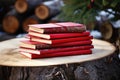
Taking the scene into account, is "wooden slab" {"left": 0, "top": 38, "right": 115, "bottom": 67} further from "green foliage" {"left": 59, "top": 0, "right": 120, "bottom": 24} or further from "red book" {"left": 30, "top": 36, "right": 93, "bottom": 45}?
"green foliage" {"left": 59, "top": 0, "right": 120, "bottom": 24}

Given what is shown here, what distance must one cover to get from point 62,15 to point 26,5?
118 cm

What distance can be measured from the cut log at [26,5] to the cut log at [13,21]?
0.34ft

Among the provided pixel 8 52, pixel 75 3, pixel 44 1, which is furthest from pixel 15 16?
pixel 8 52

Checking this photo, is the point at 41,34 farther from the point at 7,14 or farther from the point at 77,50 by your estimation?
the point at 7,14

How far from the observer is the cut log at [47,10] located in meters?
3.12

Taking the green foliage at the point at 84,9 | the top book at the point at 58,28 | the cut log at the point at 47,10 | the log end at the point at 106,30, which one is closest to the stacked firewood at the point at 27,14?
the cut log at the point at 47,10

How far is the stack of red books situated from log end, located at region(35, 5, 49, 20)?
175 centimetres

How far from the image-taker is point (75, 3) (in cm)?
201

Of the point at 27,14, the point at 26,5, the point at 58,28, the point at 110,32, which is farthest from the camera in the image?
the point at 27,14

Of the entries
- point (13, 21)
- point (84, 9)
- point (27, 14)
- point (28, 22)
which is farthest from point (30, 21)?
point (84, 9)

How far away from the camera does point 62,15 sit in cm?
220

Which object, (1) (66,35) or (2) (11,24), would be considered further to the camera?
(2) (11,24)

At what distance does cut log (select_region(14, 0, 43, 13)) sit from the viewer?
328 cm

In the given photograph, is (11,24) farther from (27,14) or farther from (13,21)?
(27,14)
